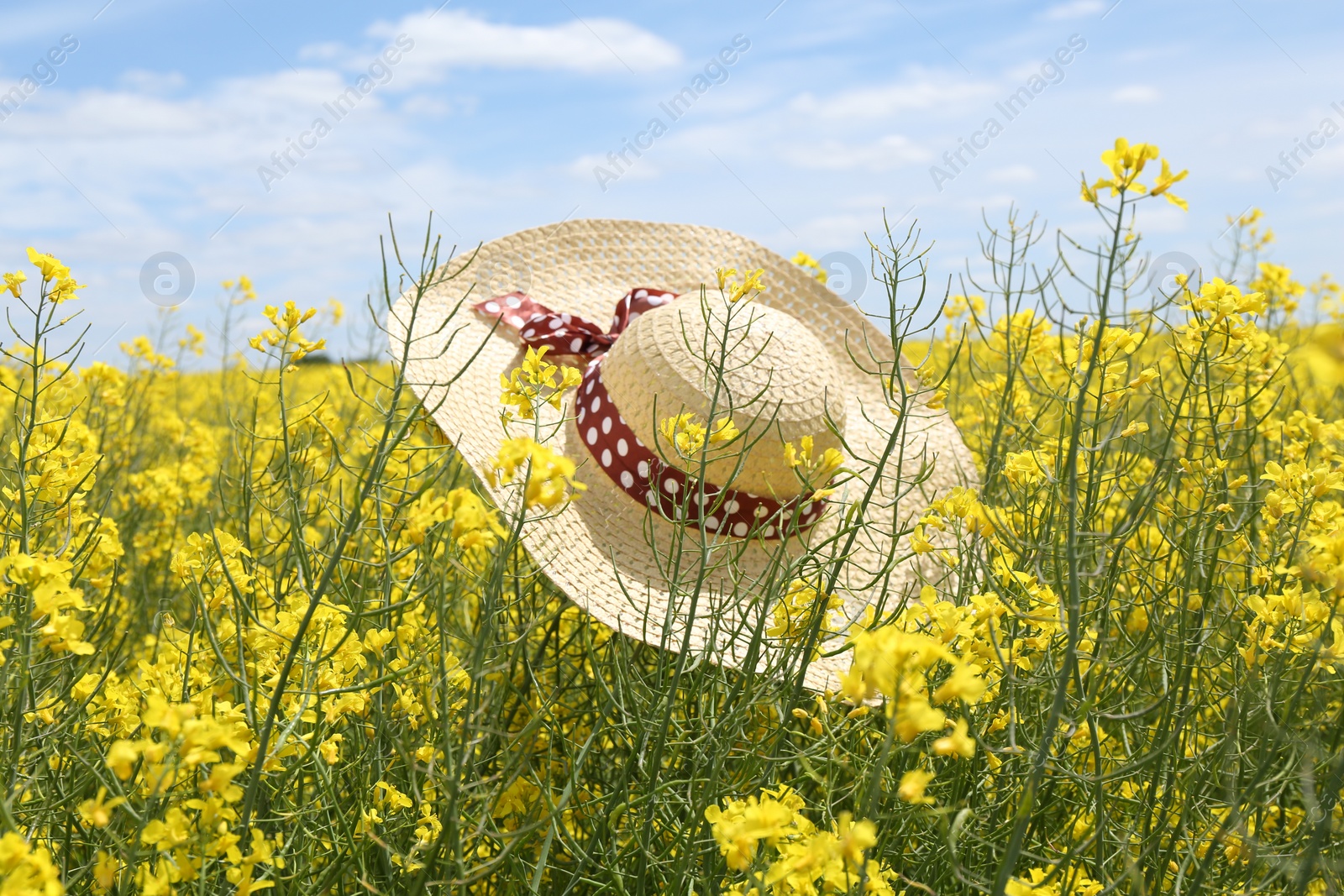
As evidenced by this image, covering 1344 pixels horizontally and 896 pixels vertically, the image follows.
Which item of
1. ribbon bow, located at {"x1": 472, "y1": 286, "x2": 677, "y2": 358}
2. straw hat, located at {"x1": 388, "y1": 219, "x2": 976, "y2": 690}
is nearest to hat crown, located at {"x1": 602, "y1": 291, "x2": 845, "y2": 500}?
straw hat, located at {"x1": 388, "y1": 219, "x2": 976, "y2": 690}

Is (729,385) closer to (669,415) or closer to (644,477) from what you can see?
(669,415)

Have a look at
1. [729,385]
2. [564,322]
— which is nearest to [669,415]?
[729,385]

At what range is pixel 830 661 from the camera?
177 centimetres

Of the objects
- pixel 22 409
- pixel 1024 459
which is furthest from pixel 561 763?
pixel 22 409

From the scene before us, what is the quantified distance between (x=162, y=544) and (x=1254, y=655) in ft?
8.93

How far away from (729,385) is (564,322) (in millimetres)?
556

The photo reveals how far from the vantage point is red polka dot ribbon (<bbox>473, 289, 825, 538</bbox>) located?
1751mm

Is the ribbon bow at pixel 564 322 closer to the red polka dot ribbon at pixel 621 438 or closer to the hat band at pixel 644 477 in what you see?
the red polka dot ribbon at pixel 621 438

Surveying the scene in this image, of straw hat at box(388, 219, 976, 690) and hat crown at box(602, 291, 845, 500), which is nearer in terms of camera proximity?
straw hat at box(388, 219, 976, 690)

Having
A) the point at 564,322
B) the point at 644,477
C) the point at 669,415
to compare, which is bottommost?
the point at 644,477

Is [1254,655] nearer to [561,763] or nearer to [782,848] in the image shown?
[782,848]

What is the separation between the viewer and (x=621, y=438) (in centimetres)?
182

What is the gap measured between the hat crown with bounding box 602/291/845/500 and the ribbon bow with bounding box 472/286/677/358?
28 centimetres

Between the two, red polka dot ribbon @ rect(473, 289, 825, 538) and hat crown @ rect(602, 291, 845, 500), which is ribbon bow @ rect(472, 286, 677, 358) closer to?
red polka dot ribbon @ rect(473, 289, 825, 538)
